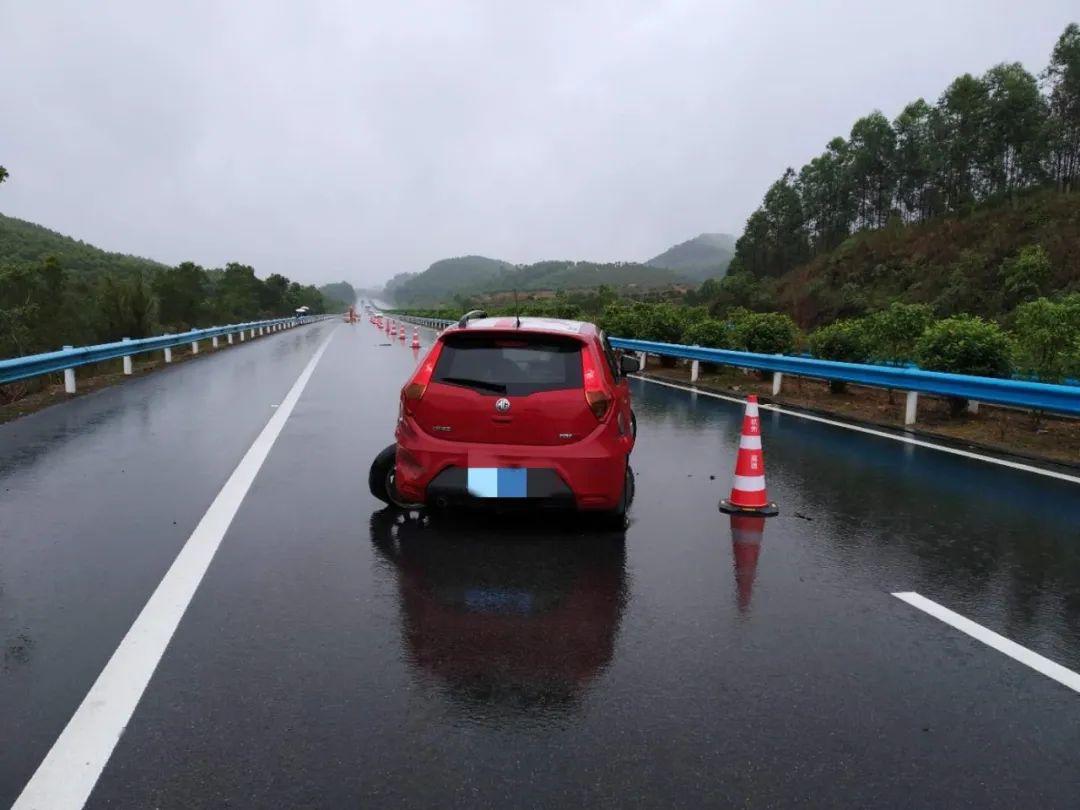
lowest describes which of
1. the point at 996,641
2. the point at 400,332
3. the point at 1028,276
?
the point at 400,332

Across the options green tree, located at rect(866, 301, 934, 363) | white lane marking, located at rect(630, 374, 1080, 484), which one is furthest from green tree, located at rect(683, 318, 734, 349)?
green tree, located at rect(866, 301, 934, 363)

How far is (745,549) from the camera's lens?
5723 mm

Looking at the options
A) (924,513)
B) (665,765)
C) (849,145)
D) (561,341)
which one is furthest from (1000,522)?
(849,145)

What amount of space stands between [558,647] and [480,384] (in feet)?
7.43

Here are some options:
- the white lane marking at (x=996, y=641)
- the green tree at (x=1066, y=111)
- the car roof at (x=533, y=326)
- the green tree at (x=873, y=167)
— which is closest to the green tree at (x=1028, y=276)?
the green tree at (x=1066, y=111)

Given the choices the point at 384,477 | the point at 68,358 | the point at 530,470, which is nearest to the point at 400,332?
the point at 68,358

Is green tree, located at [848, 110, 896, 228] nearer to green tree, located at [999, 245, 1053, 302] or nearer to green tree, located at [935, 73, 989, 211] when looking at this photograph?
green tree, located at [935, 73, 989, 211]

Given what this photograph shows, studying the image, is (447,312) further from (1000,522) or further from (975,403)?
(1000,522)

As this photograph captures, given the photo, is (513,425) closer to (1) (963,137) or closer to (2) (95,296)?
(2) (95,296)

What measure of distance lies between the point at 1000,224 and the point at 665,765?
99044mm

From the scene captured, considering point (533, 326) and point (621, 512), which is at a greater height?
point (533, 326)

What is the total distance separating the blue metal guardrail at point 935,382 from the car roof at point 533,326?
5815 millimetres

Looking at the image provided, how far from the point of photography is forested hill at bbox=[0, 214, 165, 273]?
4820 inches

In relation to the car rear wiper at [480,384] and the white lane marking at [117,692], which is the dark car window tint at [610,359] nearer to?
the car rear wiper at [480,384]
